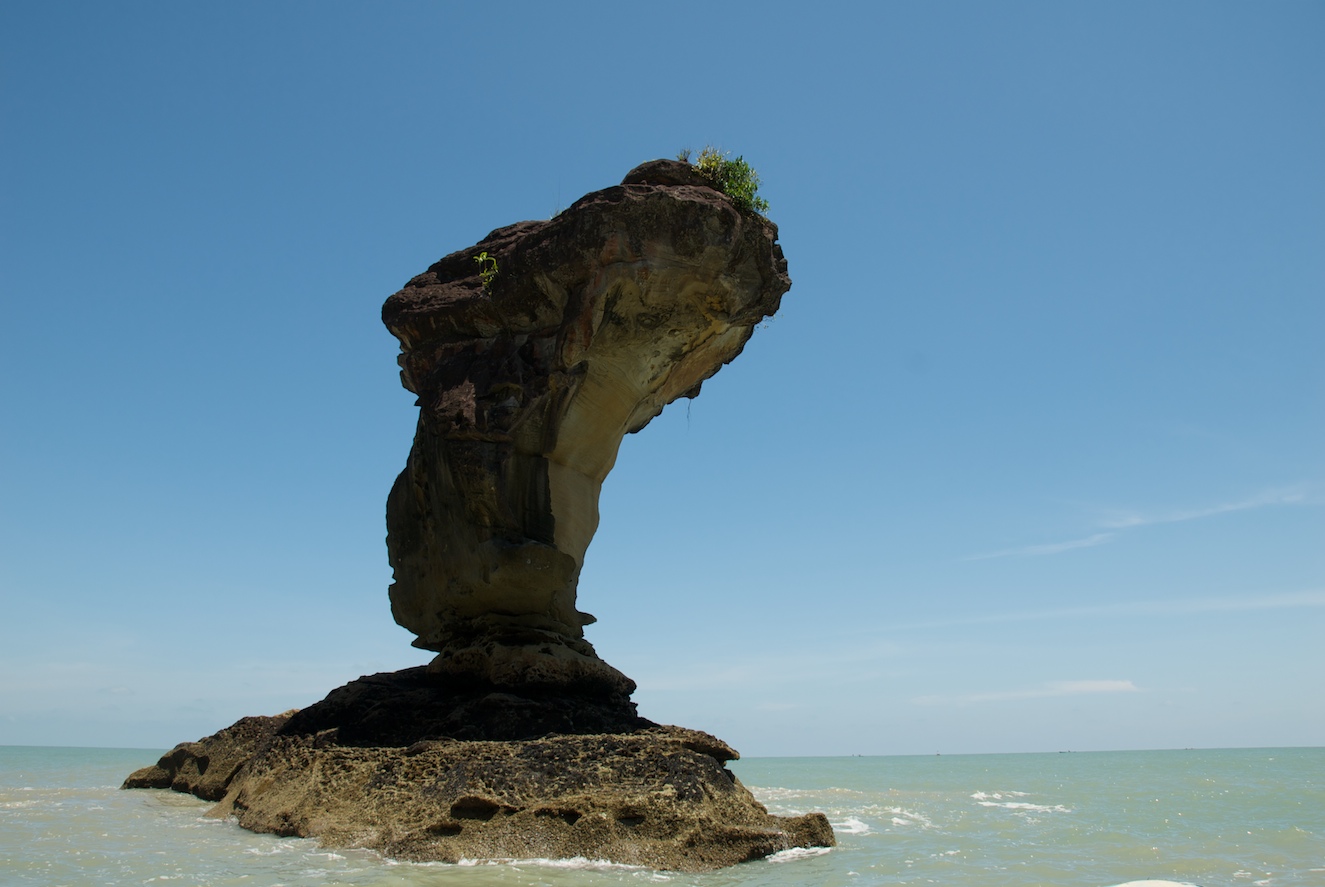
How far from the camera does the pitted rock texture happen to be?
7.25m

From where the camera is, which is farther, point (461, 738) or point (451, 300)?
point (451, 300)

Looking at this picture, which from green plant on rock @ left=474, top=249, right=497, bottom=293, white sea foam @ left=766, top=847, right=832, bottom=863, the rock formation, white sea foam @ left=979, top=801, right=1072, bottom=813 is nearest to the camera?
white sea foam @ left=766, top=847, right=832, bottom=863

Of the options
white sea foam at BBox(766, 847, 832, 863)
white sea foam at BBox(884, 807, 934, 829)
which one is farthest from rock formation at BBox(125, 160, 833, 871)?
white sea foam at BBox(884, 807, 934, 829)

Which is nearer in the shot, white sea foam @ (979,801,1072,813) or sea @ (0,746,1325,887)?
sea @ (0,746,1325,887)

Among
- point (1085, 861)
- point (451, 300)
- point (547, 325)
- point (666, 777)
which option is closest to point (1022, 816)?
point (1085, 861)

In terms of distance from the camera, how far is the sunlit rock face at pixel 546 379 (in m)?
10.2

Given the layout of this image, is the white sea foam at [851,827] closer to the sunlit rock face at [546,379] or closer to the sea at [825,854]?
the sea at [825,854]

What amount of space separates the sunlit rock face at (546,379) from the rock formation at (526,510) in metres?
0.02

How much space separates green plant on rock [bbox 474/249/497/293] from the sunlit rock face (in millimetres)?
27

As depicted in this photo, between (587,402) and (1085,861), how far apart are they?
6.90 meters

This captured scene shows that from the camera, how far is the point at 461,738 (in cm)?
912

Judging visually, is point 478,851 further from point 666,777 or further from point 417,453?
point 417,453

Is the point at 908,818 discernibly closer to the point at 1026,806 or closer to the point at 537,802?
the point at 1026,806

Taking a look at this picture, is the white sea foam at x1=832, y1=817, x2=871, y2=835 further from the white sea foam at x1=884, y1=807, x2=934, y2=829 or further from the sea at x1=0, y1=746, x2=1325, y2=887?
the white sea foam at x1=884, y1=807, x2=934, y2=829
